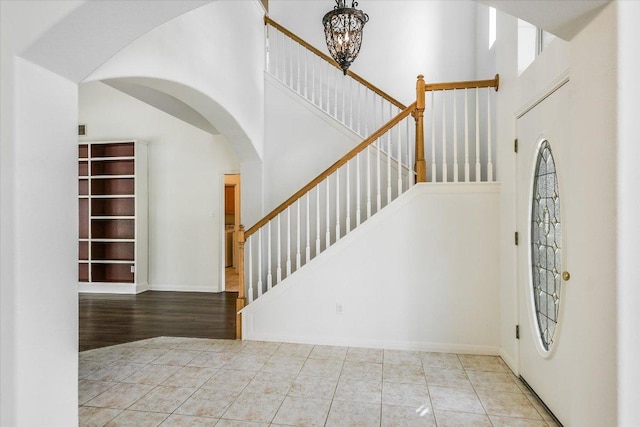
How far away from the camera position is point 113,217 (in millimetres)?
6133

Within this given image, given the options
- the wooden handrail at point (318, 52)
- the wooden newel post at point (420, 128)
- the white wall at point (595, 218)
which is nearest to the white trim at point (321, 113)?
the wooden handrail at point (318, 52)

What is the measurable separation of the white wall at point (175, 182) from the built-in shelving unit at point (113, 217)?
225mm

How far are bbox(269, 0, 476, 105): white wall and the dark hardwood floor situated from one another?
14.0 feet

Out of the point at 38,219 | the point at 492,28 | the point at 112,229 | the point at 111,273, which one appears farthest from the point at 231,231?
the point at 38,219

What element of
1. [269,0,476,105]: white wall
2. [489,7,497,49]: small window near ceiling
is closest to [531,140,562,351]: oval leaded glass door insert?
[489,7,497,49]: small window near ceiling

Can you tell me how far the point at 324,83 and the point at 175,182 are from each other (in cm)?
312

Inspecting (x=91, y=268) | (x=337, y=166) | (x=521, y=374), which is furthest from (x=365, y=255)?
(x=91, y=268)

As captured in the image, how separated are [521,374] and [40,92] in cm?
365

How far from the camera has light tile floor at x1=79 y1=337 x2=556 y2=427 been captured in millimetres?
2416

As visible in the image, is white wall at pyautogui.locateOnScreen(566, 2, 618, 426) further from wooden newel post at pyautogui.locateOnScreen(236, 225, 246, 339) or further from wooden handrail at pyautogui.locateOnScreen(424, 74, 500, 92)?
wooden newel post at pyautogui.locateOnScreen(236, 225, 246, 339)

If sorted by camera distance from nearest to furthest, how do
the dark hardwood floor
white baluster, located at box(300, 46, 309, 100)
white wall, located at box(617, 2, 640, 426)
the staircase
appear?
white wall, located at box(617, 2, 640, 426)
the dark hardwood floor
the staircase
white baluster, located at box(300, 46, 309, 100)

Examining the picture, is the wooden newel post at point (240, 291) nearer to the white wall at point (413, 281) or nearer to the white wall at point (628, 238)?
the white wall at point (413, 281)

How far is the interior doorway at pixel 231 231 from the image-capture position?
751 centimetres

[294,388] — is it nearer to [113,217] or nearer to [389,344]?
[389,344]
